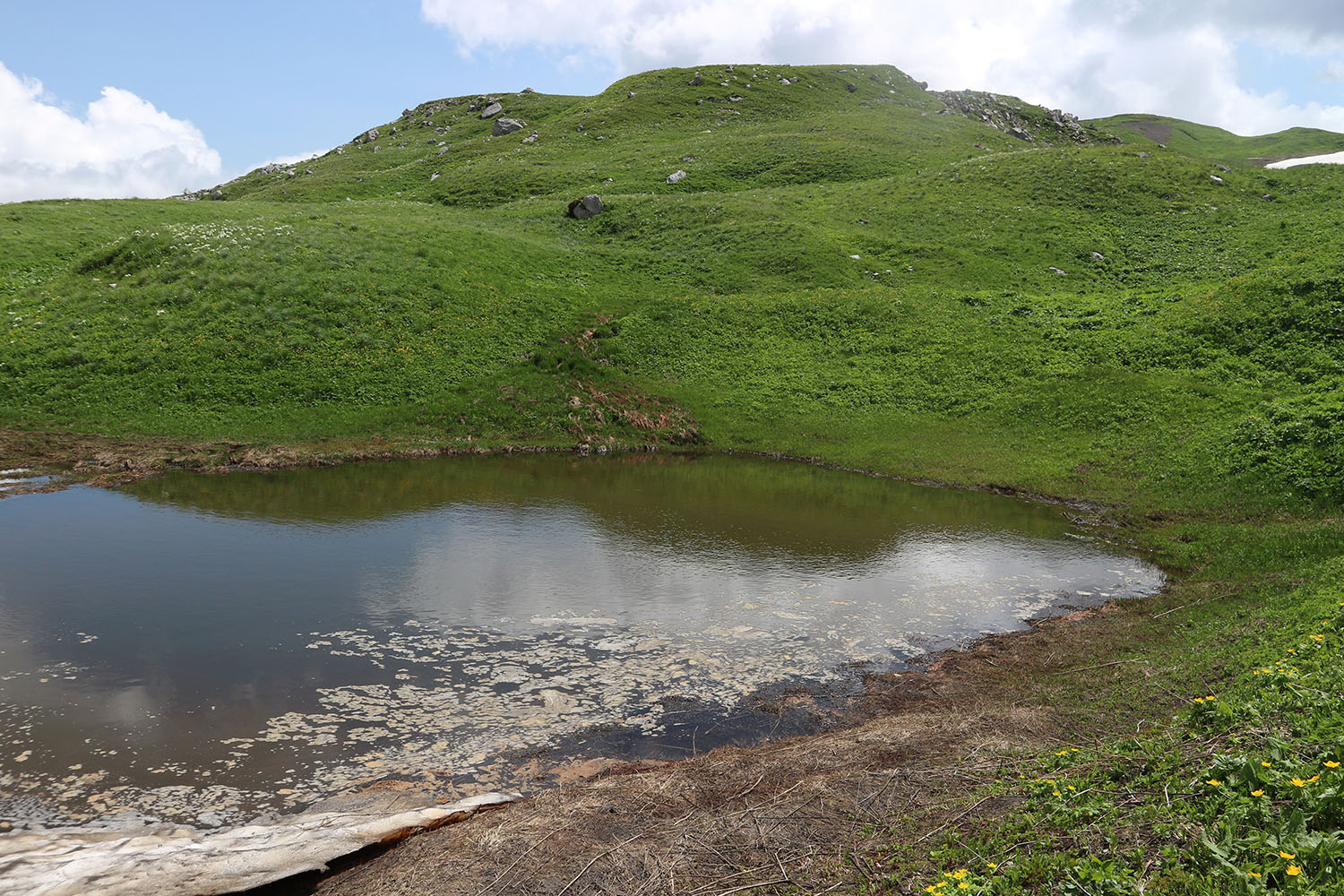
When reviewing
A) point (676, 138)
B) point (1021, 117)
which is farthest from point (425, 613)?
point (1021, 117)

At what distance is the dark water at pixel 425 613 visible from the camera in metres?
12.2

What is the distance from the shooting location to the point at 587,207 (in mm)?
69125

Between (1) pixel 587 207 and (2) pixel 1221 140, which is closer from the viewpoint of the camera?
(1) pixel 587 207

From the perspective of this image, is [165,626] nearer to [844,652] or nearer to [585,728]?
[585,728]

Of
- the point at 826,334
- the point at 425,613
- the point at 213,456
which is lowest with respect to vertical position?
the point at 425,613

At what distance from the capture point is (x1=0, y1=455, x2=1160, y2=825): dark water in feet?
40.0

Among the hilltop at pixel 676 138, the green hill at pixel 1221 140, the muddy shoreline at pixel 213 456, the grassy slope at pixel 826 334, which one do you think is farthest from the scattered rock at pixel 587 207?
the green hill at pixel 1221 140

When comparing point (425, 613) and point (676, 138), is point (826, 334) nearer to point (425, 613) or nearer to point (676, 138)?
point (425, 613)

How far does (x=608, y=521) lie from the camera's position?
2706 centimetres

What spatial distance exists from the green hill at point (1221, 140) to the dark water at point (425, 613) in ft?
418

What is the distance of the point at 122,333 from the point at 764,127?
83.1m

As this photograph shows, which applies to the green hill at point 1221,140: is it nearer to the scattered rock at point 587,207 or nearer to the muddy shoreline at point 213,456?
the scattered rock at point 587,207

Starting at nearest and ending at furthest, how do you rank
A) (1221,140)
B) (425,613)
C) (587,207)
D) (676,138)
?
(425,613)
(587,207)
(676,138)
(1221,140)

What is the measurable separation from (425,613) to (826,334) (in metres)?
38.9
